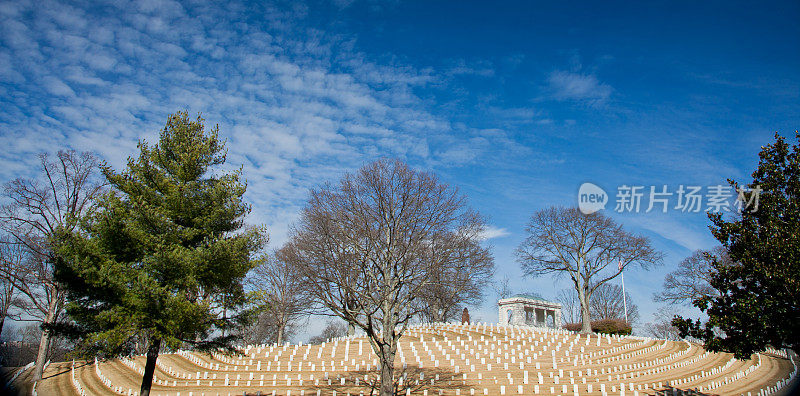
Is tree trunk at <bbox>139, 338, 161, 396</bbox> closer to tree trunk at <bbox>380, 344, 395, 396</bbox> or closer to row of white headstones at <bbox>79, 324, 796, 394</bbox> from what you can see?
row of white headstones at <bbox>79, 324, 796, 394</bbox>

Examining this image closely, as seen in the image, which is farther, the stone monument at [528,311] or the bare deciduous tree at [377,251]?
the stone monument at [528,311]

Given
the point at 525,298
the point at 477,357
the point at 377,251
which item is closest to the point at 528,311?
the point at 525,298

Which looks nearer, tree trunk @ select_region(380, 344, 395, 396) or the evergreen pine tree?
the evergreen pine tree

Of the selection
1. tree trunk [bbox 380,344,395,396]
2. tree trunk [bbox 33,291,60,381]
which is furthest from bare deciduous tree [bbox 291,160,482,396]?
tree trunk [bbox 33,291,60,381]

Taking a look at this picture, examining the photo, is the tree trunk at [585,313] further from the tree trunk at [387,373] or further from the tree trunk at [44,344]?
the tree trunk at [44,344]

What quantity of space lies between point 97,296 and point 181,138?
17.1 feet

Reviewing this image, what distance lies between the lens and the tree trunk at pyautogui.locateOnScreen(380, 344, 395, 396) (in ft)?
43.8

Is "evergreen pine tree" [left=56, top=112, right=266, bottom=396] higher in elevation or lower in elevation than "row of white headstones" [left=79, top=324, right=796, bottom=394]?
higher

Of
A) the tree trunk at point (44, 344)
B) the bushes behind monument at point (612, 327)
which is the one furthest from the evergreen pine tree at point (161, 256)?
the bushes behind monument at point (612, 327)

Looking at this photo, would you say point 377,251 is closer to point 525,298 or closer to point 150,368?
point 150,368

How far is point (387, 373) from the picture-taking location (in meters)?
13.5

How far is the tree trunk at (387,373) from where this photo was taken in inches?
525

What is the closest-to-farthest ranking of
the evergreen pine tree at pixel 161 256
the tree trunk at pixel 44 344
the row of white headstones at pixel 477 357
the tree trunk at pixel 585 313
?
the evergreen pine tree at pixel 161 256
the row of white headstones at pixel 477 357
the tree trunk at pixel 44 344
the tree trunk at pixel 585 313

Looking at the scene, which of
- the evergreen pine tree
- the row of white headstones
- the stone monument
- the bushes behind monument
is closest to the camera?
the evergreen pine tree
